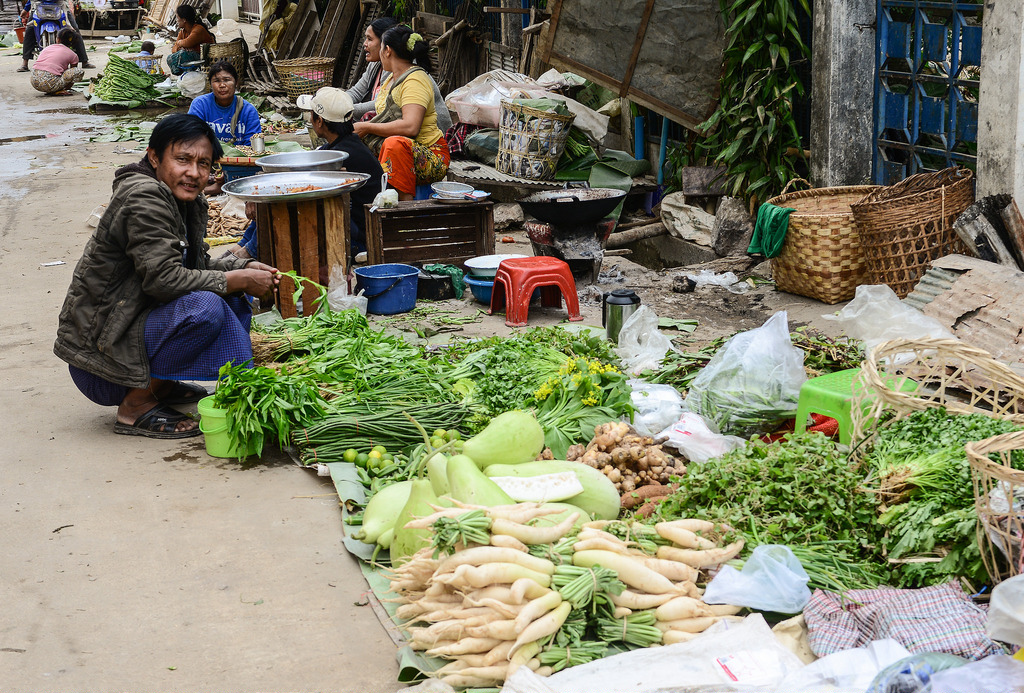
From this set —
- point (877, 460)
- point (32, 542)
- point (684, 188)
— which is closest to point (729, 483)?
point (877, 460)

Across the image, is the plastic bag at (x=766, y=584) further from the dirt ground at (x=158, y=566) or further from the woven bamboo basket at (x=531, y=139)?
the woven bamboo basket at (x=531, y=139)

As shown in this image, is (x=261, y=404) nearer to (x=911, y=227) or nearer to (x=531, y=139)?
(x=911, y=227)

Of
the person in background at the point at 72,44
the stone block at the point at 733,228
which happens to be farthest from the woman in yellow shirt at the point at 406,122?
the person in background at the point at 72,44

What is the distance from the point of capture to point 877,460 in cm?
329

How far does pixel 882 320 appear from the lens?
4953mm

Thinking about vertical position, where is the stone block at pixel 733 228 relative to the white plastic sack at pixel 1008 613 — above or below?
above

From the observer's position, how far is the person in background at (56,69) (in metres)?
19.4

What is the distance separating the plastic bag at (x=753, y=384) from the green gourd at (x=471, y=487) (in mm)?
1355

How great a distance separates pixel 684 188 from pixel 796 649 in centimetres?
588

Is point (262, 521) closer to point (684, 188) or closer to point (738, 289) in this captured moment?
point (738, 289)

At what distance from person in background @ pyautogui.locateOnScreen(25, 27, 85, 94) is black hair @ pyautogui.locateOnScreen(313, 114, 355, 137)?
49.2 feet

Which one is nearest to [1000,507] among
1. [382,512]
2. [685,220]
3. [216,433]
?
[382,512]

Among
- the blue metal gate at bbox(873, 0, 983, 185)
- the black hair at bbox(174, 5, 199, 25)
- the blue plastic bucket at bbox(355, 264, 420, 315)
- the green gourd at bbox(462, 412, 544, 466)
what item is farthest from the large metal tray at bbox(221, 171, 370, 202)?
the black hair at bbox(174, 5, 199, 25)

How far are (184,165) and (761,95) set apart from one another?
4525 mm
